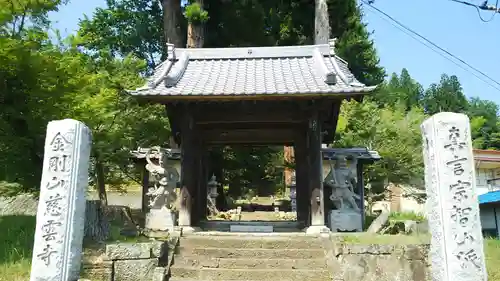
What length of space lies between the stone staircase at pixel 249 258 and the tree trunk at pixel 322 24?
842cm

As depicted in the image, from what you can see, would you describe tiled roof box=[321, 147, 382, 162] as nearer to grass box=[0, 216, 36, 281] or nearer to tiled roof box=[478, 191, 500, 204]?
grass box=[0, 216, 36, 281]

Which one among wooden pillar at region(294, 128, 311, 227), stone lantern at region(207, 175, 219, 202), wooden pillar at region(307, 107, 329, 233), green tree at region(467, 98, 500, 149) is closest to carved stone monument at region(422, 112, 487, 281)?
wooden pillar at region(307, 107, 329, 233)

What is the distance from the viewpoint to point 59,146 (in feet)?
18.4

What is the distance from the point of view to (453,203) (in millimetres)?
5230

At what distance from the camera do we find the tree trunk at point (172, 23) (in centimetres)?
1484

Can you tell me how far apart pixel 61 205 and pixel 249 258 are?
341cm

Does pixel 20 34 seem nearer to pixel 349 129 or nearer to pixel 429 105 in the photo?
pixel 349 129

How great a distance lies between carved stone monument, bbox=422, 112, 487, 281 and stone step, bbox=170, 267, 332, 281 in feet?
6.88

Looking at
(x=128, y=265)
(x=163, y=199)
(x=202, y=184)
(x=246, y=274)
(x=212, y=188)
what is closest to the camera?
(x=128, y=265)

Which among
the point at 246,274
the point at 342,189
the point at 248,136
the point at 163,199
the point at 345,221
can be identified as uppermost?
the point at 248,136

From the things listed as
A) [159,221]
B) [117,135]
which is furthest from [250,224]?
[117,135]

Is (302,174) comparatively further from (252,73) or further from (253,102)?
(252,73)

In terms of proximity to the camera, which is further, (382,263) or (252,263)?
(252,263)

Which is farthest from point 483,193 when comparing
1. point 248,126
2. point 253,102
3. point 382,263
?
point 382,263
